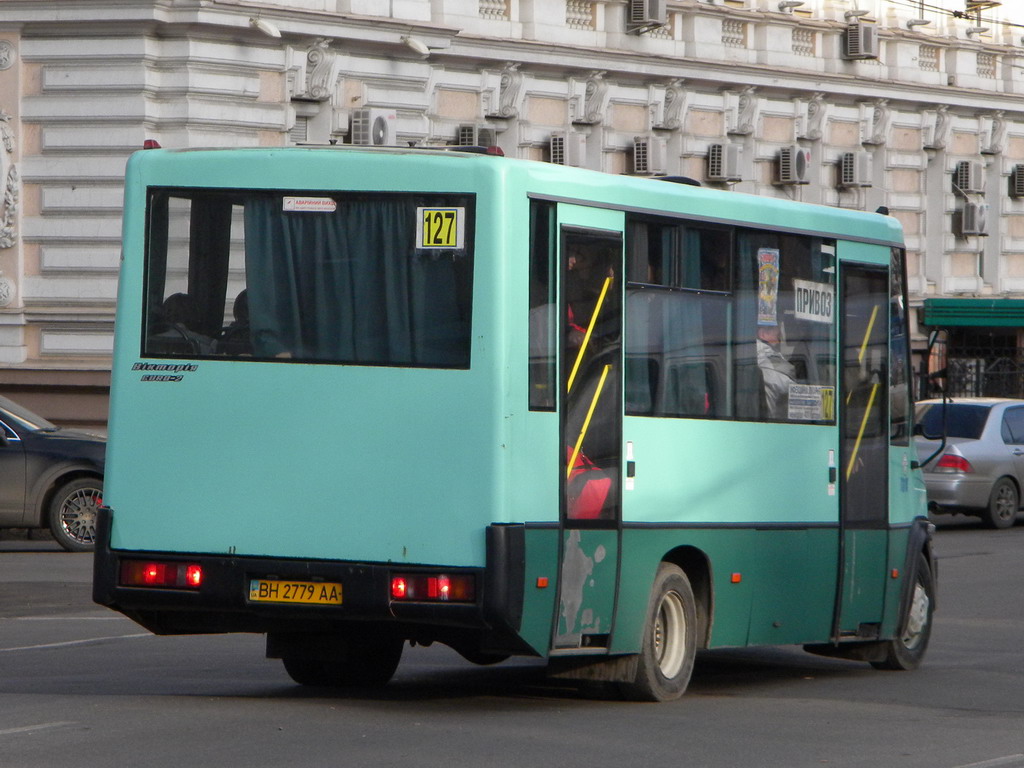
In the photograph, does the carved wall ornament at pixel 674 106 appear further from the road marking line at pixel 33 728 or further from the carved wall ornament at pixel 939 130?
the road marking line at pixel 33 728

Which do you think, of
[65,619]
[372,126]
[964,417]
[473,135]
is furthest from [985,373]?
[65,619]

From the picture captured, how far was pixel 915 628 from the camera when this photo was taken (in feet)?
39.1

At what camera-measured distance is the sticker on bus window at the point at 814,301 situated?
34.8ft

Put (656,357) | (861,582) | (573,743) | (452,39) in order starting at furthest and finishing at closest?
(452,39)
(861,582)
(656,357)
(573,743)

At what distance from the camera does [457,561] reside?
850 centimetres

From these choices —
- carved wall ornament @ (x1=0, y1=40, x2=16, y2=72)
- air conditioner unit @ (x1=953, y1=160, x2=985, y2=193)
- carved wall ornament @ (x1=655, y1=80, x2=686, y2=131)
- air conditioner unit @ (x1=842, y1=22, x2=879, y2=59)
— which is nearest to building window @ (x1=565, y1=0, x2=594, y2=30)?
carved wall ornament @ (x1=655, y1=80, x2=686, y2=131)

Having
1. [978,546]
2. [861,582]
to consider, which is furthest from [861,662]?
[978,546]

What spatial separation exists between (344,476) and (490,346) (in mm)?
891

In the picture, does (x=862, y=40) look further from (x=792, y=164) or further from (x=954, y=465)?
(x=954, y=465)

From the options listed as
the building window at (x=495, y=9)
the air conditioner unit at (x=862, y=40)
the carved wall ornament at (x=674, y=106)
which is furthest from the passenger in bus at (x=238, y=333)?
the air conditioner unit at (x=862, y=40)

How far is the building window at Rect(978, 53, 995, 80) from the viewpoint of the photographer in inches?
1469

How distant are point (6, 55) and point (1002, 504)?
1391cm

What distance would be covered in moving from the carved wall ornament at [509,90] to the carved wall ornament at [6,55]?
745cm

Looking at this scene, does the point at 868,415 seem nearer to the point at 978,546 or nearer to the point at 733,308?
the point at 733,308
